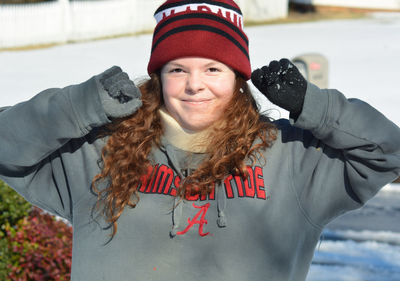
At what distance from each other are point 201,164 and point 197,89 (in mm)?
271

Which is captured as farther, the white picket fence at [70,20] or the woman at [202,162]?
the white picket fence at [70,20]

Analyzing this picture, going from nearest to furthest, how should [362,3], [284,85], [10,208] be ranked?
[284,85] < [10,208] < [362,3]

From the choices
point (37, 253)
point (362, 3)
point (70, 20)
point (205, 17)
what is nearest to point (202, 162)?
point (205, 17)

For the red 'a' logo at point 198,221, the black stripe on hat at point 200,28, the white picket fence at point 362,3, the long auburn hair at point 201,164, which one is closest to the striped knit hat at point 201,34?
A: the black stripe on hat at point 200,28

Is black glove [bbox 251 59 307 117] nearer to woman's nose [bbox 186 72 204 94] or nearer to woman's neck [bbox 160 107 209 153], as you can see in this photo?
woman's nose [bbox 186 72 204 94]

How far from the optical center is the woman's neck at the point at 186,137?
7.70 ft

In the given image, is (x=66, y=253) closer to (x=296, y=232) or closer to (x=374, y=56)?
(x=296, y=232)

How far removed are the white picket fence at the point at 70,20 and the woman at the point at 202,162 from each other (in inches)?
461

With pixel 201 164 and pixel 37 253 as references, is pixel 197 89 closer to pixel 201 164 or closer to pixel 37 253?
pixel 201 164

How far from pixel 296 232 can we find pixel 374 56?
10.8 metres

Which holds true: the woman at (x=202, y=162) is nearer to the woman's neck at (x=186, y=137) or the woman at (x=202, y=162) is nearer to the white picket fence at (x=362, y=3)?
the woman's neck at (x=186, y=137)

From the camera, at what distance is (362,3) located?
1808cm

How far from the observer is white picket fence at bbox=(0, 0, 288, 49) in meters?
13.4

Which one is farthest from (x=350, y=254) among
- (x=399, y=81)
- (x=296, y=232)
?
(x=399, y=81)
